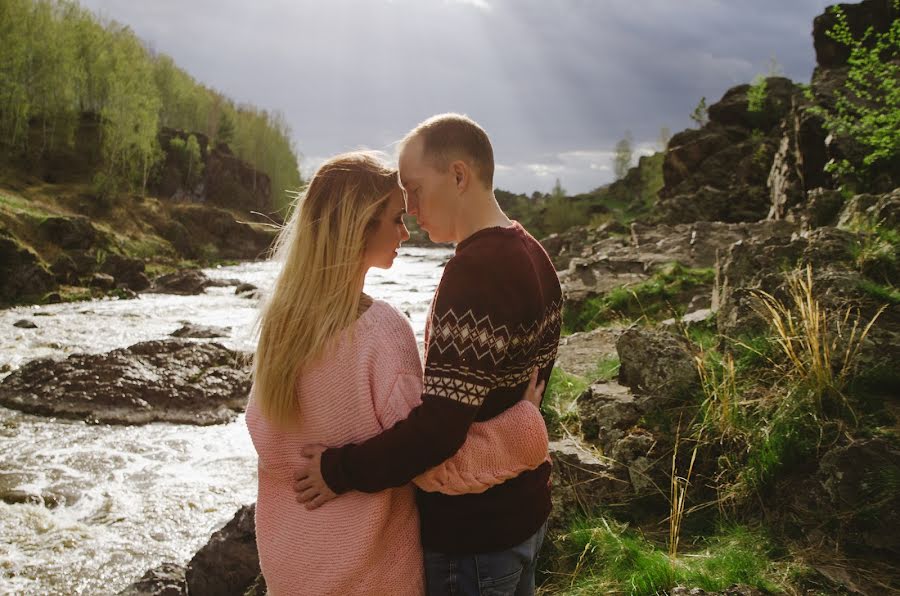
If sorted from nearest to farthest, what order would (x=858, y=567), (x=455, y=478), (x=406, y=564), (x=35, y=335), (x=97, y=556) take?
(x=455, y=478), (x=406, y=564), (x=858, y=567), (x=97, y=556), (x=35, y=335)

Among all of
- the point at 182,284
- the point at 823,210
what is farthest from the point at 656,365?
the point at 182,284

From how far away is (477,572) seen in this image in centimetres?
195

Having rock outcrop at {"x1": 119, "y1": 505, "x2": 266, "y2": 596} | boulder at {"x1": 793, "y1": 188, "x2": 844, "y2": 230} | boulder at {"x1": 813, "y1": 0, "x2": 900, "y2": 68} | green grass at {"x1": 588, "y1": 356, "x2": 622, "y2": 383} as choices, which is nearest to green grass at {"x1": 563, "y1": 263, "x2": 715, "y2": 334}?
boulder at {"x1": 793, "y1": 188, "x2": 844, "y2": 230}

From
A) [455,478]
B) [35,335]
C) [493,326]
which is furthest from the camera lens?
[35,335]

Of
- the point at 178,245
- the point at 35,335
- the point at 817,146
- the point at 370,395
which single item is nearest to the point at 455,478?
the point at 370,395

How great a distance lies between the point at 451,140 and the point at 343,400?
921 mm

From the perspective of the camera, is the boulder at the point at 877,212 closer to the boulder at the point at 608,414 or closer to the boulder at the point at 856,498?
the boulder at the point at 608,414

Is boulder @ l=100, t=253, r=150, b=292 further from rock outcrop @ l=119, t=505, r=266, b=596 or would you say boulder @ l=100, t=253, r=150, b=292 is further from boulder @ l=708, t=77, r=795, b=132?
boulder @ l=708, t=77, r=795, b=132

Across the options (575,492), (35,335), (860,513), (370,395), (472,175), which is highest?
(472,175)

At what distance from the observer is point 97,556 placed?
Result: 230 inches

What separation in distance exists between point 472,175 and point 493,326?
0.59 metres

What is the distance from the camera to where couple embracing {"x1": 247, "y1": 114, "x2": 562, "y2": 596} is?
1.77 metres

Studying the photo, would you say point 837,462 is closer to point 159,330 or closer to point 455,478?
point 455,478

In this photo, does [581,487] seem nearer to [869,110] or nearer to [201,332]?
[201,332]
